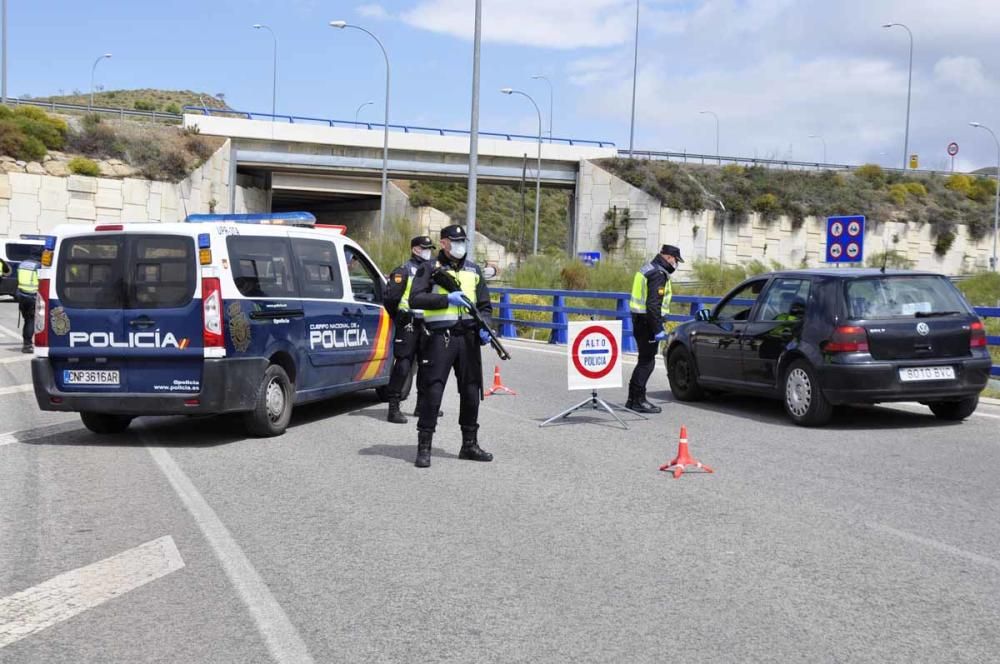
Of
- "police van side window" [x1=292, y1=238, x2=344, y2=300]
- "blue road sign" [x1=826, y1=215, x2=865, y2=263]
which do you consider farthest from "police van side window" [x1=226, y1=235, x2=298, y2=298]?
"blue road sign" [x1=826, y1=215, x2=865, y2=263]

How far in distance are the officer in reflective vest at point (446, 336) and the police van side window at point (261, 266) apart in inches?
72.7

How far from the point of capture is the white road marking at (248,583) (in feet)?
15.3

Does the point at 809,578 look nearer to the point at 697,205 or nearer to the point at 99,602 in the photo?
the point at 99,602

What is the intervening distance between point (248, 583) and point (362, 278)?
6884 mm

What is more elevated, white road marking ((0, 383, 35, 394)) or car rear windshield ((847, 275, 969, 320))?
car rear windshield ((847, 275, 969, 320))

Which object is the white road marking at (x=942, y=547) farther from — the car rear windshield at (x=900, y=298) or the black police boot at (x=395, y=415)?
the black police boot at (x=395, y=415)

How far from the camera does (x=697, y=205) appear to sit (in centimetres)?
6488

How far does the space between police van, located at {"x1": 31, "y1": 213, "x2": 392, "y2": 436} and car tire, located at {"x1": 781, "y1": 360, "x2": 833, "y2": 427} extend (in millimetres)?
4874

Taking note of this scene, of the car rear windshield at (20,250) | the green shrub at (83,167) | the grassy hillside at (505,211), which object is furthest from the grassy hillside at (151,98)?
the car rear windshield at (20,250)

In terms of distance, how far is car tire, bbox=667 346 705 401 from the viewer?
13539 millimetres

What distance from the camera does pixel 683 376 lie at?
45.2 feet

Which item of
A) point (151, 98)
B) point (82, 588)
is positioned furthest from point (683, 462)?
point (151, 98)

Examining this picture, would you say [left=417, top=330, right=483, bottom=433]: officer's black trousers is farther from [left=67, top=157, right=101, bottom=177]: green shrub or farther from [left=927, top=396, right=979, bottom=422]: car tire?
[left=67, top=157, right=101, bottom=177]: green shrub

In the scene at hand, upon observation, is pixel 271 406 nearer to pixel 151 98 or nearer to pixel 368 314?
pixel 368 314
